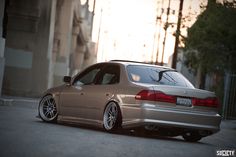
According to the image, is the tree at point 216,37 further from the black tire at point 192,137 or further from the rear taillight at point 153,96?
→ the rear taillight at point 153,96

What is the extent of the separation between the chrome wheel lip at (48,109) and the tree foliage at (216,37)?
13.2m

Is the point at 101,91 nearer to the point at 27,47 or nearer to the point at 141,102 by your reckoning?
the point at 141,102

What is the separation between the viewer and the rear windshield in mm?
12766

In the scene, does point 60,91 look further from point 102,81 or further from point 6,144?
point 6,144

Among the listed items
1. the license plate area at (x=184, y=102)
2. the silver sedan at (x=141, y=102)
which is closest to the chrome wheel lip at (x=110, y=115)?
the silver sedan at (x=141, y=102)

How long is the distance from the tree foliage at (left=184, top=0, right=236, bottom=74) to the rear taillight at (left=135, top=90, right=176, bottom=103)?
1466 cm

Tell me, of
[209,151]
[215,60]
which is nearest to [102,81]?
[209,151]

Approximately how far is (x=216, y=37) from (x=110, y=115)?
56.6 feet

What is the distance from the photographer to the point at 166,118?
12.0 m

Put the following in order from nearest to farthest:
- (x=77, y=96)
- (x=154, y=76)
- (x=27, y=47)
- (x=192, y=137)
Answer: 1. (x=154, y=76)
2. (x=192, y=137)
3. (x=77, y=96)
4. (x=27, y=47)

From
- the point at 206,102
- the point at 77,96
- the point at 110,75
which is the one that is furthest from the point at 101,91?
the point at 206,102

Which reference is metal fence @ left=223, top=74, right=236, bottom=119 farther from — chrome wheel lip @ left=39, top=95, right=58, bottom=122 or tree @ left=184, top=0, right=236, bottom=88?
chrome wheel lip @ left=39, top=95, right=58, bottom=122

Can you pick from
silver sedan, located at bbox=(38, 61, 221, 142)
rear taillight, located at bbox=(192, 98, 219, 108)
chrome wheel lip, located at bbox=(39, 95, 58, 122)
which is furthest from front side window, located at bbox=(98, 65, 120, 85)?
rear taillight, located at bbox=(192, 98, 219, 108)

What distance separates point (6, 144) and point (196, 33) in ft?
74.5
